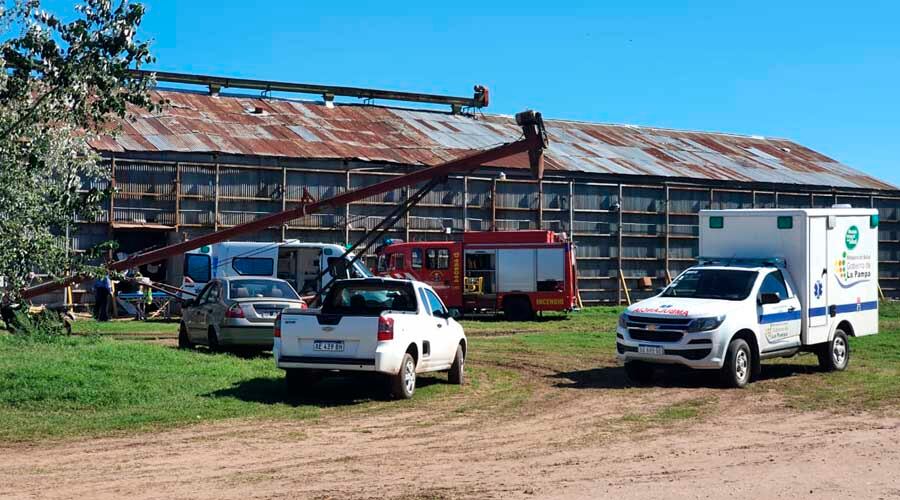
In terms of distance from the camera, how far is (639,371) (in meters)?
18.6

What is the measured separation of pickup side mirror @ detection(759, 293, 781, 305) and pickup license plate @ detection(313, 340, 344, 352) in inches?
285

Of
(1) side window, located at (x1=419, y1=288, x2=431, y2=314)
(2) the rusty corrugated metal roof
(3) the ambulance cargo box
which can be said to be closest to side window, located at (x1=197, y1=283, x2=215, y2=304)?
(1) side window, located at (x1=419, y1=288, x2=431, y2=314)

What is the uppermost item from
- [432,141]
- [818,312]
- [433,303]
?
[432,141]

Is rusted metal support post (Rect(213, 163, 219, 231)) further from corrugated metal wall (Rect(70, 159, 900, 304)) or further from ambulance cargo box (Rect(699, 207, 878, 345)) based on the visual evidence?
ambulance cargo box (Rect(699, 207, 878, 345))

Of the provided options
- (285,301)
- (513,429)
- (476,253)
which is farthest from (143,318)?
(513,429)

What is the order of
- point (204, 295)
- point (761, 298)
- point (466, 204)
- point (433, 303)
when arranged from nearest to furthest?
1. point (433, 303)
2. point (761, 298)
3. point (204, 295)
4. point (466, 204)

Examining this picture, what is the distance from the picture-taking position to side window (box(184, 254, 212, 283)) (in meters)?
36.2

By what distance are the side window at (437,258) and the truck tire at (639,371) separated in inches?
783

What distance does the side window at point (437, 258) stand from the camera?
38281mm

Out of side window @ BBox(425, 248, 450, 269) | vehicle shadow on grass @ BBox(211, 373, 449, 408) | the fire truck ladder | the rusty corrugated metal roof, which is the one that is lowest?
vehicle shadow on grass @ BBox(211, 373, 449, 408)

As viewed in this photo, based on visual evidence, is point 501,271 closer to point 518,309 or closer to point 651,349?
point 518,309

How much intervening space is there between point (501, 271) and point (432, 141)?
1237 centimetres

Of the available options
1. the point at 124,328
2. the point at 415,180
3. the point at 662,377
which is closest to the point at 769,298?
the point at 662,377

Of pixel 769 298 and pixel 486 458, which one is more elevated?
pixel 769 298
